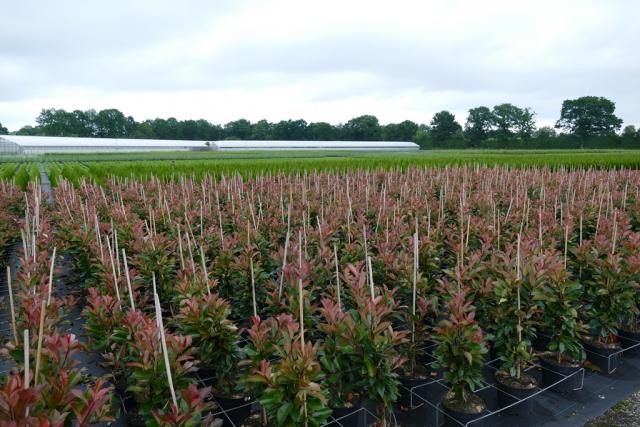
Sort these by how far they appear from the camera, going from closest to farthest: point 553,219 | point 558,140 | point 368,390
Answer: point 368,390 → point 553,219 → point 558,140

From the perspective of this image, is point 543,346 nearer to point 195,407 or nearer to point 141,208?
point 195,407

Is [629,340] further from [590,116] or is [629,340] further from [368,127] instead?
[590,116]

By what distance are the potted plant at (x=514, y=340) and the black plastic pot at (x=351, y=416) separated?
4.25 feet

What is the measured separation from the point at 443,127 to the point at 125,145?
177 ft

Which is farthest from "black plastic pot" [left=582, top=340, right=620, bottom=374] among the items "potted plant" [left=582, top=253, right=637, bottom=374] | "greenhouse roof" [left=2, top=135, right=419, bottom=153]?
"greenhouse roof" [left=2, top=135, right=419, bottom=153]

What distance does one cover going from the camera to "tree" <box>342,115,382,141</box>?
79.8 m

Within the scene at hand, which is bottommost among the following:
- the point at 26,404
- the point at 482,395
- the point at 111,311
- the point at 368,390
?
the point at 482,395

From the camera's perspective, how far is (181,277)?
4234mm

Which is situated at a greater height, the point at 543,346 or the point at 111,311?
the point at 111,311

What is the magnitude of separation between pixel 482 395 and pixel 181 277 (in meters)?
3.00

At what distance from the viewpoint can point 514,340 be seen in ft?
12.6

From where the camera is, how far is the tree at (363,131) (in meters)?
79.8

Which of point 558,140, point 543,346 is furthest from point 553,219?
point 558,140

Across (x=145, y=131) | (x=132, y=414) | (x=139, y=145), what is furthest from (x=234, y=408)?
(x=145, y=131)
